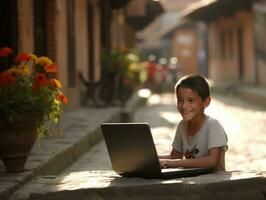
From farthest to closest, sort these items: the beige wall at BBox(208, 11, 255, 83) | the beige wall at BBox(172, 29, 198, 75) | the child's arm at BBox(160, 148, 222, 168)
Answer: the beige wall at BBox(172, 29, 198, 75), the beige wall at BBox(208, 11, 255, 83), the child's arm at BBox(160, 148, 222, 168)

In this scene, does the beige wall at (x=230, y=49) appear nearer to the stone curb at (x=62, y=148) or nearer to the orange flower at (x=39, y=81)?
the stone curb at (x=62, y=148)

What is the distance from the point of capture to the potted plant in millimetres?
4996

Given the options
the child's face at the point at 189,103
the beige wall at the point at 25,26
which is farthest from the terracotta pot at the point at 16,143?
the beige wall at the point at 25,26

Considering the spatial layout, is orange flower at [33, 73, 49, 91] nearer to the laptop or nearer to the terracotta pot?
the terracotta pot

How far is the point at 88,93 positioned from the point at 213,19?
67.5ft

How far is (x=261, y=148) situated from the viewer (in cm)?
938

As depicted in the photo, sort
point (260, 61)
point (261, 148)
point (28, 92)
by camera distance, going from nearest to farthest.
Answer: point (28, 92) < point (261, 148) < point (260, 61)

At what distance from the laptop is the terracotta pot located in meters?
0.83

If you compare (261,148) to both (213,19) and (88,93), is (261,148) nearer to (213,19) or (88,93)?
(88,93)

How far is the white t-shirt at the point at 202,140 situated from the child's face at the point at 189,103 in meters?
0.09

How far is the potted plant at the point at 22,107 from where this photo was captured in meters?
5.00

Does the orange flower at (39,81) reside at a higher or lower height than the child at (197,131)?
higher

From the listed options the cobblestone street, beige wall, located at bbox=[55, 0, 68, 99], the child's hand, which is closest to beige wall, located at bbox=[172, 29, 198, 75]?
the cobblestone street

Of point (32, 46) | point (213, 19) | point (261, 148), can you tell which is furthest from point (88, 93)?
point (213, 19)
